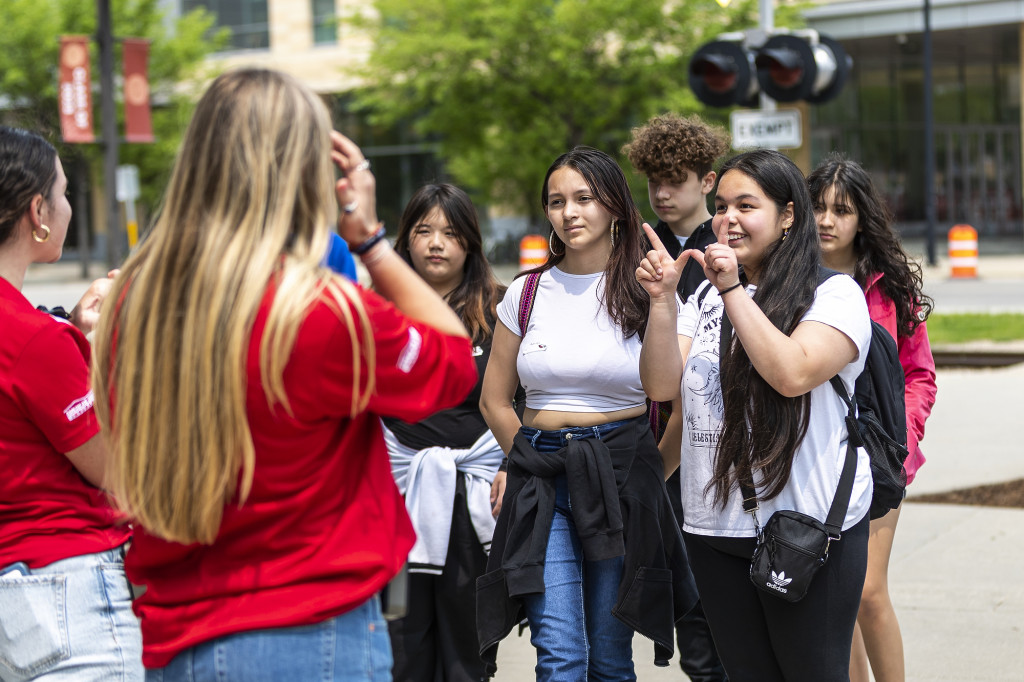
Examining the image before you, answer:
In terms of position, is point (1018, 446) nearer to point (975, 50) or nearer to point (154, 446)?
point (154, 446)

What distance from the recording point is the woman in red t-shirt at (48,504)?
258cm

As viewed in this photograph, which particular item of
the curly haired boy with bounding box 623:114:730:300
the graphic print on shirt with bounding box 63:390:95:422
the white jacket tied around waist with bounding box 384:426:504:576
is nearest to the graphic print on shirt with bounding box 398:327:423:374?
the graphic print on shirt with bounding box 63:390:95:422

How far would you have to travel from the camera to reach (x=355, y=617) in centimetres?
217

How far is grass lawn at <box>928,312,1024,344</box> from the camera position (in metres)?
14.0

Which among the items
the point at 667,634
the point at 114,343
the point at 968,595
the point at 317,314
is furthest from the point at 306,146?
the point at 968,595

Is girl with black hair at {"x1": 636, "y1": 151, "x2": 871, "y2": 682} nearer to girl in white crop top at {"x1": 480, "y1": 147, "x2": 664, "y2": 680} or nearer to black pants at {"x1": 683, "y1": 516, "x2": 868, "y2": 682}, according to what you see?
black pants at {"x1": 683, "y1": 516, "x2": 868, "y2": 682}

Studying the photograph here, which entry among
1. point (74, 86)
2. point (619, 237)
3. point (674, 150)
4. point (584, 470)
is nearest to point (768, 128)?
point (674, 150)

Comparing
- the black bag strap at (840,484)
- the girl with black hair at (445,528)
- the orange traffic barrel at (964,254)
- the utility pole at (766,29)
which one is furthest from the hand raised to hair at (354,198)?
the orange traffic barrel at (964,254)

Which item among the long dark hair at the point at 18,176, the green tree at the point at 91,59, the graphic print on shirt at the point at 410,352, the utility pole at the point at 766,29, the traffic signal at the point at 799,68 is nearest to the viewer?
the graphic print on shirt at the point at 410,352

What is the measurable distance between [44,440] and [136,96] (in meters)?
21.8

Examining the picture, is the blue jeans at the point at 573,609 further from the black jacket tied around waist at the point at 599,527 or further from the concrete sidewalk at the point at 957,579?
the concrete sidewalk at the point at 957,579

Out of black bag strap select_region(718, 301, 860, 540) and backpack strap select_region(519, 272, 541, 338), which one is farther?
backpack strap select_region(519, 272, 541, 338)

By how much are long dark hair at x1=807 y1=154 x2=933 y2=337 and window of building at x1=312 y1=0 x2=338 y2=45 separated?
3764 cm

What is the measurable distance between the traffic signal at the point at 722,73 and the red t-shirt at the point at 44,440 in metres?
7.45
